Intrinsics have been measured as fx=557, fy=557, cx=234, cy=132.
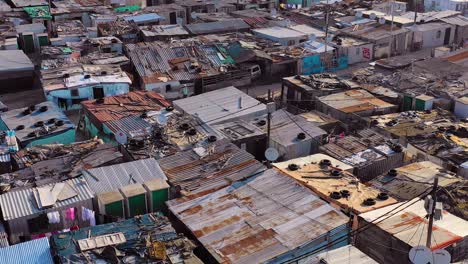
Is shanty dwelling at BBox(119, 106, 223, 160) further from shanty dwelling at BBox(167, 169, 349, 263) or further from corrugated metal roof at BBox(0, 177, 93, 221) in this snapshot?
shanty dwelling at BBox(167, 169, 349, 263)

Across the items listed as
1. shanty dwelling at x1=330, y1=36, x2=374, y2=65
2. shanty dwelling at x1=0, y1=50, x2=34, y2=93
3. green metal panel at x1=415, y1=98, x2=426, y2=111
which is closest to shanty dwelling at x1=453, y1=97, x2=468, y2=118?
green metal panel at x1=415, y1=98, x2=426, y2=111

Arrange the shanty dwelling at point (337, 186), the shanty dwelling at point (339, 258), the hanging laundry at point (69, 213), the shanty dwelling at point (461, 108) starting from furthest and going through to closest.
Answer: the shanty dwelling at point (461, 108) → the shanty dwelling at point (337, 186) → the hanging laundry at point (69, 213) → the shanty dwelling at point (339, 258)

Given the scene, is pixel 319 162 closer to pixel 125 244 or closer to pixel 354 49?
pixel 125 244

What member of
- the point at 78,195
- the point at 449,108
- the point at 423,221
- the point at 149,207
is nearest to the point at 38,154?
the point at 78,195

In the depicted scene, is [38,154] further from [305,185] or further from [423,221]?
[423,221]

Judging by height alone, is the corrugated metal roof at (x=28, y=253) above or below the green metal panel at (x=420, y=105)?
below

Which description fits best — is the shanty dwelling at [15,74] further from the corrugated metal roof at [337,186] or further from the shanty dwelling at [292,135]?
the corrugated metal roof at [337,186]

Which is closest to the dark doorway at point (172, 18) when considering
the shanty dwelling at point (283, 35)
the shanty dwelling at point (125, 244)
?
the shanty dwelling at point (283, 35)
